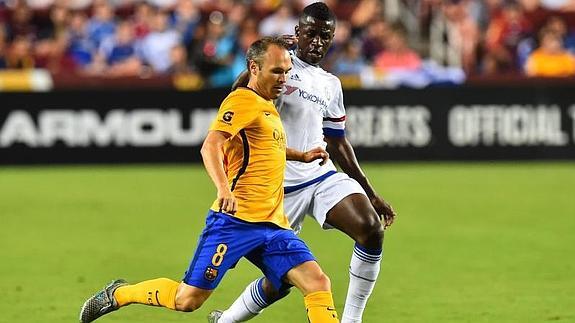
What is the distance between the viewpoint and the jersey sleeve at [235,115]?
6789 mm

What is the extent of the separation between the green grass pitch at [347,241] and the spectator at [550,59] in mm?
1894

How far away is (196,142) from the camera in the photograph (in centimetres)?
1928

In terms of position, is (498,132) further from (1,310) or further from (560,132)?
(1,310)

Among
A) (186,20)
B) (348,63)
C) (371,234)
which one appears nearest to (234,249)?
(371,234)

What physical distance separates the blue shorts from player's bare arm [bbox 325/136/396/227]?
1237 millimetres

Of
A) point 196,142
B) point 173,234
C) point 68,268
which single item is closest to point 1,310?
point 68,268

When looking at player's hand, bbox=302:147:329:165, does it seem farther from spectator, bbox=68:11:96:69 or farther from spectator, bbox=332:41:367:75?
spectator, bbox=68:11:96:69

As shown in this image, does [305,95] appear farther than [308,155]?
Yes

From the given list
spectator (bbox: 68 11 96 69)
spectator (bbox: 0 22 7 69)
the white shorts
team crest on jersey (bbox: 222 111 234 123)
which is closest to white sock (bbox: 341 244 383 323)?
the white shorts

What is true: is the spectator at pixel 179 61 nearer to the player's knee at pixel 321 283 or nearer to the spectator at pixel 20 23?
the spectator at pixel 20 23

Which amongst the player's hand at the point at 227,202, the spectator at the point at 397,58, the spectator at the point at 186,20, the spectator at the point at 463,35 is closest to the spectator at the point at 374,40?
the spectator at the point at 397,58

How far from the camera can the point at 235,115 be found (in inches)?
269

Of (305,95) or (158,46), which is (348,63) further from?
(305,95)

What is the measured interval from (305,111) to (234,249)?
139cm
